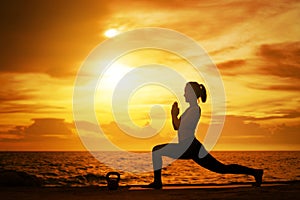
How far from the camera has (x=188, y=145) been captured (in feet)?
39.8

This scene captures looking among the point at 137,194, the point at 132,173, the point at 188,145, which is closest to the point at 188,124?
the point at 188,145

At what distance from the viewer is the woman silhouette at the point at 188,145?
1193 cm

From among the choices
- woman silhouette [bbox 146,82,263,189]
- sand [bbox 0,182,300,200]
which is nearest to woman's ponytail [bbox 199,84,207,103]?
woman silhouette [bbox 146,82,263,189]

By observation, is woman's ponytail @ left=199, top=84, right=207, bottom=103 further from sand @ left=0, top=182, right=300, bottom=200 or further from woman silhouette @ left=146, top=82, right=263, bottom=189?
sand @ left=0, top=182, right=300, bottom=200

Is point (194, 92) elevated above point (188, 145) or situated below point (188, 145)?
above

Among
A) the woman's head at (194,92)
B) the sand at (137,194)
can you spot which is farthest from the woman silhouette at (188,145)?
the sand at (137,194)

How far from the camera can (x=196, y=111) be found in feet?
40.5

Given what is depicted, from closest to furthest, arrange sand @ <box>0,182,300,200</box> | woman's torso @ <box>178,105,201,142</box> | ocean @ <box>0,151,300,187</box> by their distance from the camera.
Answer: sand @ <box>0,182,300,200</box>
woman's torso @ <box>178,105,201,142</box>
ocean @ <box>0,151,300,187</box>

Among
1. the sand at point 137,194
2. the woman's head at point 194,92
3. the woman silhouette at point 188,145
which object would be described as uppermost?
the woman's head at point 194,92

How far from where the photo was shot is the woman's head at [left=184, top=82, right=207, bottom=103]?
1247 centimetres

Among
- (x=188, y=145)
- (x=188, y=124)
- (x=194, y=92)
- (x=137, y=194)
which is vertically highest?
(x=194, y=92)

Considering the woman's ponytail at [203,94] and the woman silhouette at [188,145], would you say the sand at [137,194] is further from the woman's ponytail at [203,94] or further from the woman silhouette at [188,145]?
the woman's ponytail at [203,94]

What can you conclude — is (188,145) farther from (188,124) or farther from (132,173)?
(132,173)

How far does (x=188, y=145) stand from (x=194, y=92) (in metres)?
1.41
